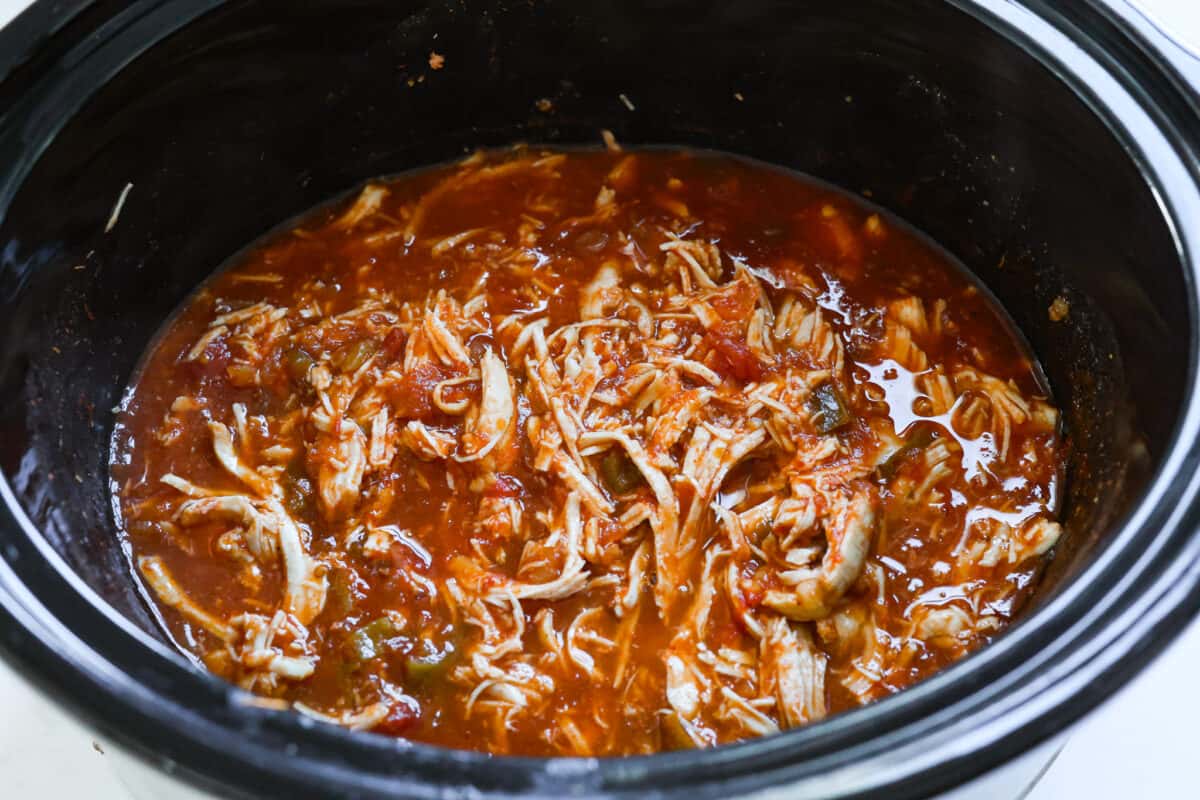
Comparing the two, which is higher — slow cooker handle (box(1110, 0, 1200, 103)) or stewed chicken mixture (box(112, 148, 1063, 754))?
slow cooker handle (box(1110, 0, 1200, 103))

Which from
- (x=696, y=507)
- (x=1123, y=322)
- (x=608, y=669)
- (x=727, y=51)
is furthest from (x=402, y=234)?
(x=1123, y=322)

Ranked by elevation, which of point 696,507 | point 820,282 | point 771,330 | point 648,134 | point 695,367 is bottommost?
point 696,507

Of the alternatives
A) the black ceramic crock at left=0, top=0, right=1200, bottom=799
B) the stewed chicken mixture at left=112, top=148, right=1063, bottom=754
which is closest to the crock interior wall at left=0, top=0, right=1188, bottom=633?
the black ceramic crock at left=0, top=0, right=1200, bottom=799

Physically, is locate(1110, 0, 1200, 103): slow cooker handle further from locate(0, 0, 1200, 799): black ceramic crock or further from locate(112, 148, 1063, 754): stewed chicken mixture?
locate(112, 148, 1063, 754): stewed chicken mixture

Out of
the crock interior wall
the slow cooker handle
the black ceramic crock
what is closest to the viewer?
the black ceramic crock

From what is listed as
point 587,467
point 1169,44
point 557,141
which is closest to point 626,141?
point 557,141

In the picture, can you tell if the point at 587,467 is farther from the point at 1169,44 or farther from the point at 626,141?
the point at 1169,44

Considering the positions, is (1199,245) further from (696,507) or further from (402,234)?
(402,234)
